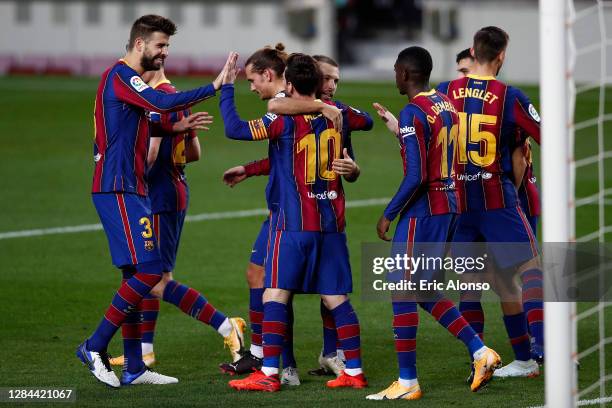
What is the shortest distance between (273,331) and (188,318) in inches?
99.1

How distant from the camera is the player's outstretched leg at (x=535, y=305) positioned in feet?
25.4

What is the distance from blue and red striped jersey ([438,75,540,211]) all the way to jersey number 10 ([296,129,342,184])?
880mm

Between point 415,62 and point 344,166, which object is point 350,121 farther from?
point 415,62

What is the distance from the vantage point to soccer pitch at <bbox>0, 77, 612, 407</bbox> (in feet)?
23.5

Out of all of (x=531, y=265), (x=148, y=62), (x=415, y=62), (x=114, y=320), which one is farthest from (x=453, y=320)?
(x=148, y=62)

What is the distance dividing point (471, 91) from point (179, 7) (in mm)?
50529

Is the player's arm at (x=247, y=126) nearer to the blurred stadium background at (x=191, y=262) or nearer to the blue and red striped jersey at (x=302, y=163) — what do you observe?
the blue and red striped jersey at (x=302, y=163)

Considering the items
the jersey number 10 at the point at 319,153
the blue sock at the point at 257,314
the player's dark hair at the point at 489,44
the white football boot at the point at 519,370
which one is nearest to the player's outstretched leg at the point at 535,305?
the white football boot at the point at 519,370

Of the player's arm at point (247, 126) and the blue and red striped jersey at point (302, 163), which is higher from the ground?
the player's arm at point (247, 126)

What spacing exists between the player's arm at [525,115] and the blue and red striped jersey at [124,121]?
1982 millimetres

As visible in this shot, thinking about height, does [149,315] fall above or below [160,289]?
below

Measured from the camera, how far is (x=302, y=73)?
7.19 m

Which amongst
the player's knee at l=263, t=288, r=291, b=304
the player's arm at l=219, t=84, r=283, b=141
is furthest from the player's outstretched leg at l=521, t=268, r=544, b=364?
the player's arm at l=219, t=84, r=283, b=141

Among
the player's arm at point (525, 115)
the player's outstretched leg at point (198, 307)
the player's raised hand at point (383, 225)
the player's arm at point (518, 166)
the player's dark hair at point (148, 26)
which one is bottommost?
the player's outstretched leg at point (198, 307)
